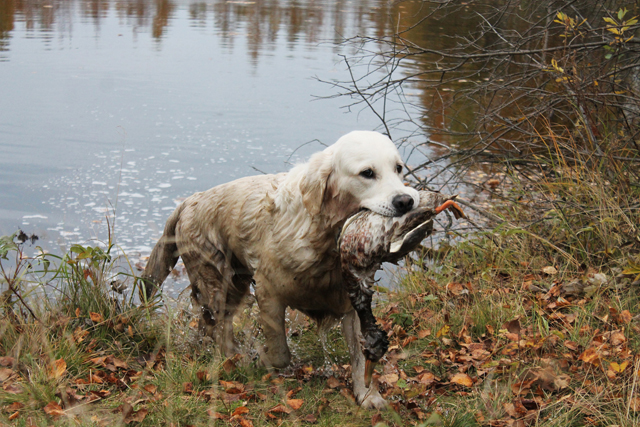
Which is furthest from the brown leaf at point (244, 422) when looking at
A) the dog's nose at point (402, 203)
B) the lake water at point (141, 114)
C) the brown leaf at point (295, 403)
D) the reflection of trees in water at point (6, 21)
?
the reflection of trees in water at point (6, 21)

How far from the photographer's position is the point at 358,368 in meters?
3.91

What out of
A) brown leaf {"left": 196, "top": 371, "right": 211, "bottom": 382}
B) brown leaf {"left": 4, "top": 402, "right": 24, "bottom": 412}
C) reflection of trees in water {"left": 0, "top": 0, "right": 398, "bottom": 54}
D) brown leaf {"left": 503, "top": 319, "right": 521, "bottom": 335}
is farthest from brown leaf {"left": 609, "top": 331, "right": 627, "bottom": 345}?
reflection of trees in water {"left": 0, "top": 0, "right": 398, "bottom": 54}

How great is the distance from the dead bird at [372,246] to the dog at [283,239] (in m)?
0.09

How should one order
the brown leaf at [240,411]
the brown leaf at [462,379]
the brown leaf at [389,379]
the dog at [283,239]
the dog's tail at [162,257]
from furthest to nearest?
the dog's tail at [162,257], the brown leaf at [389,379], the brown leaf at [462,379], the dog at [283,239], the brown leaf at [240,411]

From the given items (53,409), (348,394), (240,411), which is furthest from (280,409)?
(53,409)

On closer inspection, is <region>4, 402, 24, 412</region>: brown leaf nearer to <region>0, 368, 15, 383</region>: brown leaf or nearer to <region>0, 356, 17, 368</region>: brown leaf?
<region>0, 368, 15, 383</region>: brown leaf

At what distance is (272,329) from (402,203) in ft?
4.20

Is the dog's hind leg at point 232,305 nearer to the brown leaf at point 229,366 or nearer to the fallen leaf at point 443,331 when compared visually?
the brown leaf at point 229,366

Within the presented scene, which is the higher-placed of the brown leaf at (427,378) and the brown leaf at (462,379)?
the brown leaf at (462,379)

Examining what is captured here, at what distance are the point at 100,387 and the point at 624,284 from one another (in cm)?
354

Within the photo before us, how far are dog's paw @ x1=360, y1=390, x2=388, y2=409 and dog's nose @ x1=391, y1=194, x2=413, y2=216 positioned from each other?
3.72 feet

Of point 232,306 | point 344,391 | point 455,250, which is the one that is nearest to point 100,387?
point 232,306

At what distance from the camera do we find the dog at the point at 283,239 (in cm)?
353

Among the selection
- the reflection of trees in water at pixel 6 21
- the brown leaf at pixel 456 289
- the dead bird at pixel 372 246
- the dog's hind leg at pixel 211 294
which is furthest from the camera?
the reflection of trees in water at pixel 6 21
